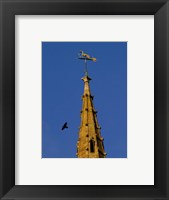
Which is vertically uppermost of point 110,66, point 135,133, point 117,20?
point 117,20

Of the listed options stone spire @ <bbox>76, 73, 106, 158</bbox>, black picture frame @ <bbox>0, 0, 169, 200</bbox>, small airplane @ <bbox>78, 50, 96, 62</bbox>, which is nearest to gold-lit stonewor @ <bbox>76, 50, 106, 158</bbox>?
stone spire @ <bbox>76, 73, 106, 158</bbox>

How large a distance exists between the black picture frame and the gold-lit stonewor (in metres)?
0.25

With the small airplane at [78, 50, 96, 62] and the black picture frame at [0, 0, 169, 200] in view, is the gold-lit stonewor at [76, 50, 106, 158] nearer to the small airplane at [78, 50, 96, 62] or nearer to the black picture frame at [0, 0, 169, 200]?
the small airplane at [78, 50, 96, 62]

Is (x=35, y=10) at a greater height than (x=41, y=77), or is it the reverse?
(x=35, y=10)

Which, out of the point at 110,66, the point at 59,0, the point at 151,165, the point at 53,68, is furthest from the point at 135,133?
the point at 59,0

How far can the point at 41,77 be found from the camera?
359 centimetres

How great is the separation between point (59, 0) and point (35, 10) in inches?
6.8

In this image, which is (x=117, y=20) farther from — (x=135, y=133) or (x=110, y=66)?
(x=135, y=133)

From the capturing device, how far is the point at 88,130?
369cm

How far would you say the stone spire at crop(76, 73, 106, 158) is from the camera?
11.7ft

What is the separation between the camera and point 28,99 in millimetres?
3555

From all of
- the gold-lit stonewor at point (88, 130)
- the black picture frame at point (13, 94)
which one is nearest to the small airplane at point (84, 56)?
the gold-lit stonewor at point (88, 130)

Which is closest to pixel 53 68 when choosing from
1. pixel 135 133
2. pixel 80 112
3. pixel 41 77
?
pixel 41 77

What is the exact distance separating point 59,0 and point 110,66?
1.85 feet
